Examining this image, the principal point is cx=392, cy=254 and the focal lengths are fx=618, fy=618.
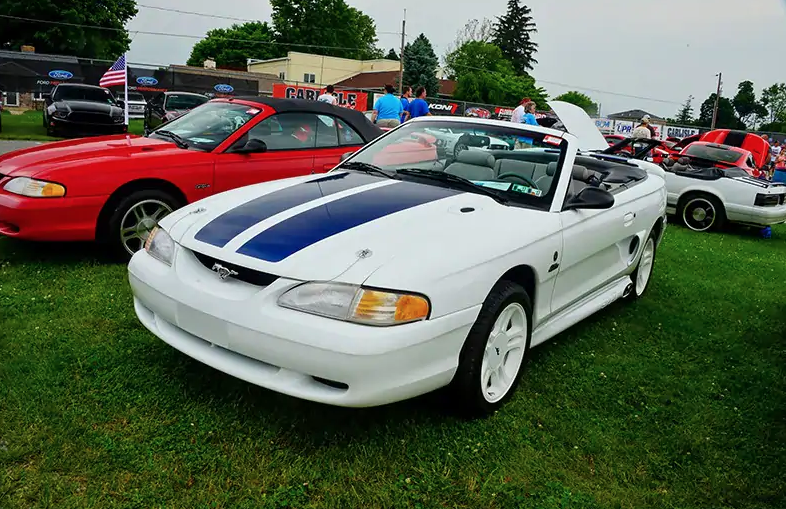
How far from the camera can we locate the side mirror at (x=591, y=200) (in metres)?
3.54

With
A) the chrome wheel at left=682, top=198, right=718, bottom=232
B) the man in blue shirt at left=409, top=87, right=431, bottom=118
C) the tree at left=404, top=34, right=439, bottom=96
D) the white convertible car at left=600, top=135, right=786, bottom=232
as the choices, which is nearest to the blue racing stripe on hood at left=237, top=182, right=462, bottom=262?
the white convertible car at left=600, top=135, right=786, bottom=232

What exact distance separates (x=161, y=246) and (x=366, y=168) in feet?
4.72

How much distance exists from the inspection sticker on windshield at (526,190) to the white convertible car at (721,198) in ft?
22.5

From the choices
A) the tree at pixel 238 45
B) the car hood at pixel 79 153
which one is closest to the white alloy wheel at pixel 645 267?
the car hood at pixel 79 153

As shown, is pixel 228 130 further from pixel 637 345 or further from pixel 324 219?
pixel 637 345

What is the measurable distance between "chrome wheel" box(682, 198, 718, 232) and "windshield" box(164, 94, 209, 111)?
557 inches

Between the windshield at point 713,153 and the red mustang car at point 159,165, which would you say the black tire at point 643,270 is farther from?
the windshield at point 713,153

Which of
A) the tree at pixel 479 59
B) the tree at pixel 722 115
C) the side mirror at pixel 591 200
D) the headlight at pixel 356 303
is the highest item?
the tree at pixel 479 59

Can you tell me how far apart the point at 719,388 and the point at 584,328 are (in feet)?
3.36

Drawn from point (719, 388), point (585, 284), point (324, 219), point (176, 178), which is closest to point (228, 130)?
point (176, 178)

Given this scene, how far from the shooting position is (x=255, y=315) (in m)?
2.52

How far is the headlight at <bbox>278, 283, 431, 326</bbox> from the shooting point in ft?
8.06

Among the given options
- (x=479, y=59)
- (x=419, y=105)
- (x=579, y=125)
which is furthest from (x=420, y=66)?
(x=579, y=125)

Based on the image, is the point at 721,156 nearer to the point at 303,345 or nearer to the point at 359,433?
the point at 359,433
